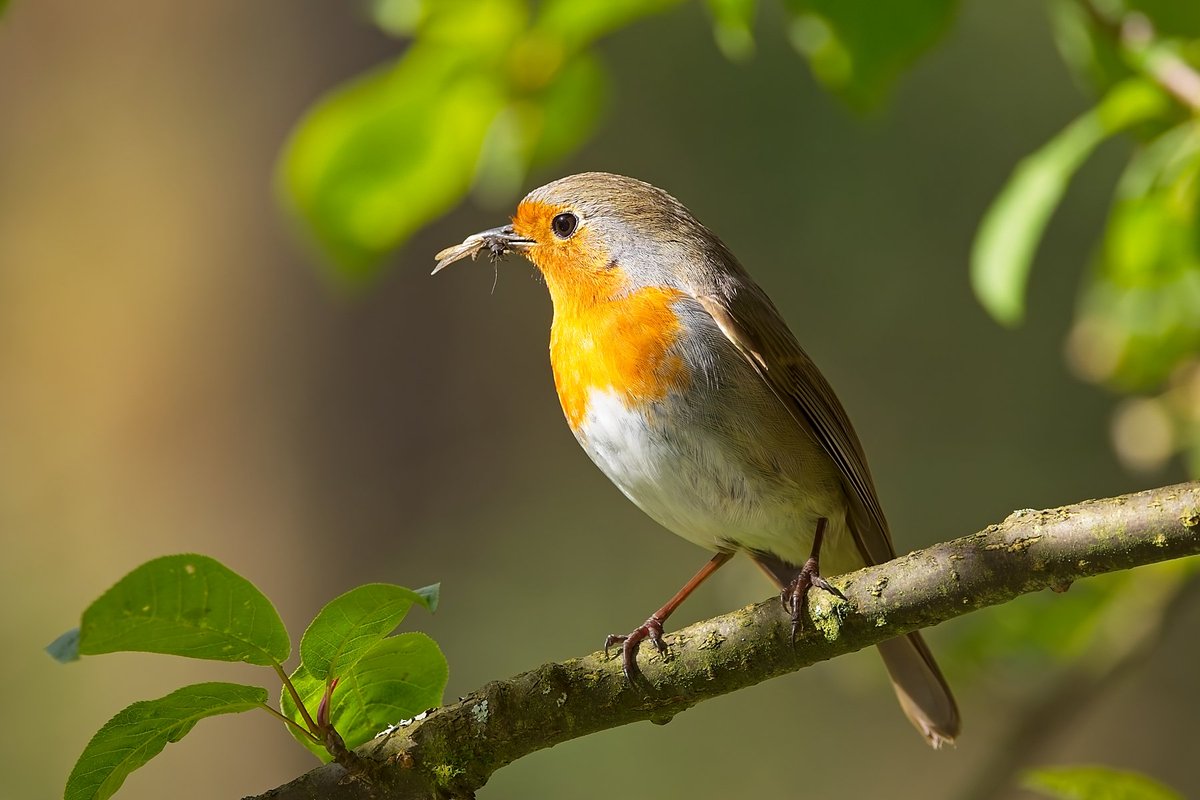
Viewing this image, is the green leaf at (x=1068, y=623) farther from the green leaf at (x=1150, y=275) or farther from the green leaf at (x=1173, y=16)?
the green leaf at (x=1173, y=16)

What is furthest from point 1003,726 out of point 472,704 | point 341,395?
point 341,395

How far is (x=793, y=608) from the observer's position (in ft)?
5.68

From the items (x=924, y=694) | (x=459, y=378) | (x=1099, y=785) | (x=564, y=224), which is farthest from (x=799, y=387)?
(x=459, y=378)

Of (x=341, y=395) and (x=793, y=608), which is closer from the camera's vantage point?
(x=793, y=608)

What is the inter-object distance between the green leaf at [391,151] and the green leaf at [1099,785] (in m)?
1.33

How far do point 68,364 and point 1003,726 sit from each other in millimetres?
5776

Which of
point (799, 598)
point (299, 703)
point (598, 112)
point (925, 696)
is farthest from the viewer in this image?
point (925, 696)

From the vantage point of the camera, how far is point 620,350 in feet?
8.18

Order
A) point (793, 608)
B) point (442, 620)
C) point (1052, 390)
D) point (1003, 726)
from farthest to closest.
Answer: point (1052, 390) < point (442, 620) < point (1003, 726) < point (793, 608)

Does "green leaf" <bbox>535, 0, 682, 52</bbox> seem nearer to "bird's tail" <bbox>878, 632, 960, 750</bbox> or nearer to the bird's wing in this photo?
the bird's wing

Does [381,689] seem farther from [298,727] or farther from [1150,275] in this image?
[1150,275]

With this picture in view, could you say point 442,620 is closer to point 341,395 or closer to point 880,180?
point 341,395

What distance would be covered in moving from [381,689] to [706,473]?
0.98m

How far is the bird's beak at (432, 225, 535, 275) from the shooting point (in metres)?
2.86
